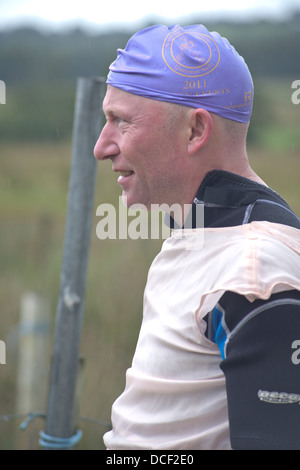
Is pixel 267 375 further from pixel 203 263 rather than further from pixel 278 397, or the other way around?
pixel 203 263

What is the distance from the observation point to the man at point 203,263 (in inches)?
64.4

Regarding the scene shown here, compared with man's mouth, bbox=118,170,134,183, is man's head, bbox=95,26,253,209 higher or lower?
higher

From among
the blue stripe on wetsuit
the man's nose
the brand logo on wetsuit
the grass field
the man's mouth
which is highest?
the man's nose

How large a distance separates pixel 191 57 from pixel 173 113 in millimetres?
174

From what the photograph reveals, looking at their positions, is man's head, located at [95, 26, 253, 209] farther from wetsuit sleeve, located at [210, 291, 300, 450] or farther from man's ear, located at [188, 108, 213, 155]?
wetsuit sleeve, located at [210, 291, 300, 450]

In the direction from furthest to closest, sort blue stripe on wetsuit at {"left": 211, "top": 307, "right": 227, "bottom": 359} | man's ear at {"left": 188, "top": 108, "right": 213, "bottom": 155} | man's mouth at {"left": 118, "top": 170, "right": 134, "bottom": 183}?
man's mouth at {"left": 118, "top": 170, "right": 134, "bottom": 183}, man's ear at {"left": 188, "top": 108, "right": 213, "bottom": 155}, blue stripe on wetsuit at {"left": 211, "top": 307, "right": 227, "bottom": 359}

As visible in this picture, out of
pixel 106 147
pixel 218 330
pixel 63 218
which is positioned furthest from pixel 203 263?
pixel 63 218

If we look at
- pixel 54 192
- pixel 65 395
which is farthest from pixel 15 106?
pixel 65 395

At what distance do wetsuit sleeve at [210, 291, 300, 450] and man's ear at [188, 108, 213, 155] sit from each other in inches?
20.6

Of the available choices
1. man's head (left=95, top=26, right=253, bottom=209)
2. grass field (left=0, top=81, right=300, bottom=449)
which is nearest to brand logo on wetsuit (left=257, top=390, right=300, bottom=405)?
man's head (left=95, top=26, right=253, bottom=209)

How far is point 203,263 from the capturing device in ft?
6.25

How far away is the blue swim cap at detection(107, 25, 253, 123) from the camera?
2.01 metres

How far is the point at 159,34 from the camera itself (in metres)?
2.11

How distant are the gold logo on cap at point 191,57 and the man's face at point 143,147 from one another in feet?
0.41
